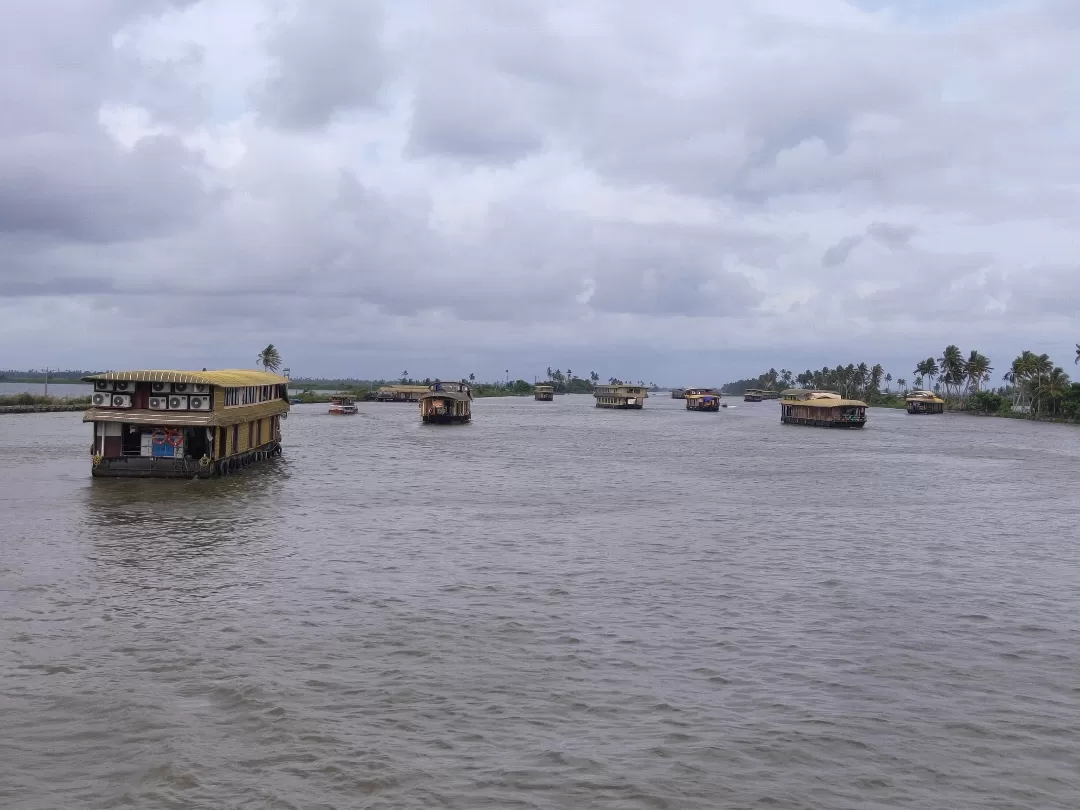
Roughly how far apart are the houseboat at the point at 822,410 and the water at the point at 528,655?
72.2 metres

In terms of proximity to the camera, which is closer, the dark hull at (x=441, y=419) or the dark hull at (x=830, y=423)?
the dark hull at (x=441, y=419)

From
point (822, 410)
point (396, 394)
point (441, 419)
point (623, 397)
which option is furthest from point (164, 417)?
Answer: point (396, 394)

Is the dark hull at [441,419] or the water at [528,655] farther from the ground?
the dark hull at [441,419]

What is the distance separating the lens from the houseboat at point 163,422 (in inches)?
1491

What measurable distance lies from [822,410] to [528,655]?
10284cm

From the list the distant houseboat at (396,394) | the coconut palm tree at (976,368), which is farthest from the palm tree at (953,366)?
the distant houseboat at (396,394)

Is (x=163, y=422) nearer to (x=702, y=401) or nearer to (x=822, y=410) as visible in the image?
(x=822, y=410)

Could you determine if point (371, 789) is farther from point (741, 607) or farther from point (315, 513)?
point (315, 513)

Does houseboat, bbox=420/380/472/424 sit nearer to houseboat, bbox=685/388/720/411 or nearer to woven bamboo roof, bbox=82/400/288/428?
woven bamboo roof, bbox=82/400/288/428

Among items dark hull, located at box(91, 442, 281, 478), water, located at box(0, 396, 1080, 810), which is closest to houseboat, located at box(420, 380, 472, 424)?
dark hull, located at box(91, 442, 281, 478)

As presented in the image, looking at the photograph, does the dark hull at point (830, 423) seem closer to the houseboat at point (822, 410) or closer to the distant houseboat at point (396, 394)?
the houseboat at point (822, 410)

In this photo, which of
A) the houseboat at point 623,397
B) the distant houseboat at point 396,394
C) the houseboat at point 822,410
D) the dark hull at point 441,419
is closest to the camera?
the dark hull at point 441,419

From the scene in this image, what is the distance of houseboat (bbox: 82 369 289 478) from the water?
124 inches

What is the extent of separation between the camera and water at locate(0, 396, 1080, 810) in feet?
37.2
